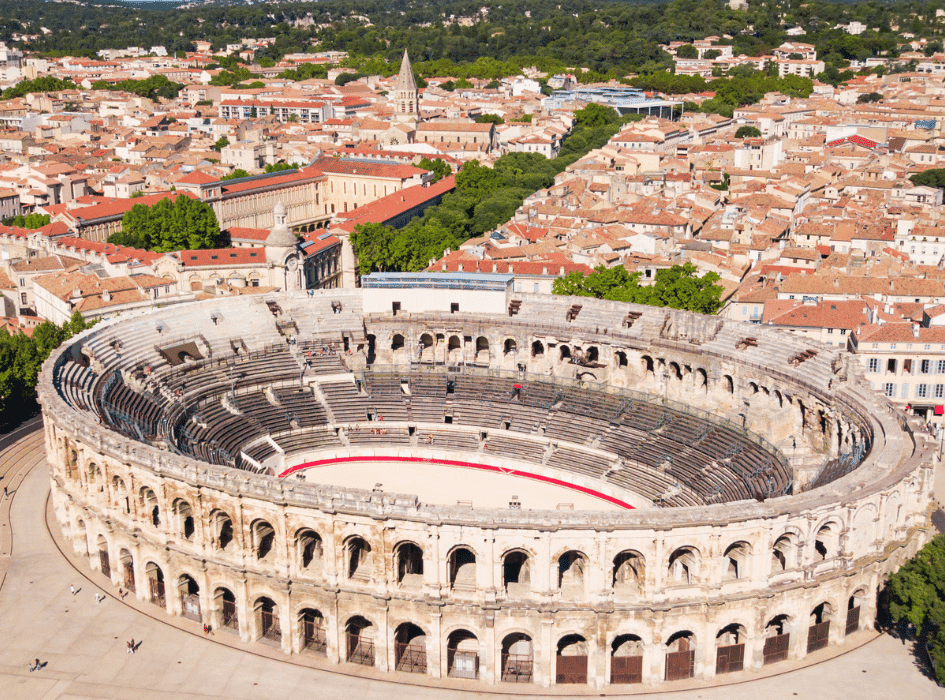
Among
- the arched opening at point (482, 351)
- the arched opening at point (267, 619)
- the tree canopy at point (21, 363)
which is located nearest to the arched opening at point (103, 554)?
the arched opening at point (267, 619)

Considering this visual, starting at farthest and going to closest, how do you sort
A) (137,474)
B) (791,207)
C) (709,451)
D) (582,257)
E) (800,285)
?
1. (791,207)
2. (582,257)
3. (800,285)
4. (709,451)
5. (137,474)

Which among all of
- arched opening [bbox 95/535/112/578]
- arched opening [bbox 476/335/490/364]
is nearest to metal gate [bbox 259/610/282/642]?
arched opening [bbox 95/535/112/578]

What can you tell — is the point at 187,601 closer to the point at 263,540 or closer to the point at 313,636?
the point at 263,540

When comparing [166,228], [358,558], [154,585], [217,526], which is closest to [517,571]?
[358,558]

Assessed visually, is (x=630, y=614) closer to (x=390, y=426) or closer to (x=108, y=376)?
(x=390, y=426)

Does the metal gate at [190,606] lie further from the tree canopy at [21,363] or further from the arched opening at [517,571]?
the tree canopy at [21,363]

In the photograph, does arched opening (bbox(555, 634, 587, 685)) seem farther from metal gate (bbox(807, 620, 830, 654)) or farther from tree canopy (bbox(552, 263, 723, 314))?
tree canopy (bbox(552, 263, 723, 314))

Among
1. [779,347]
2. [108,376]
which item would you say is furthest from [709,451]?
[108,376]
